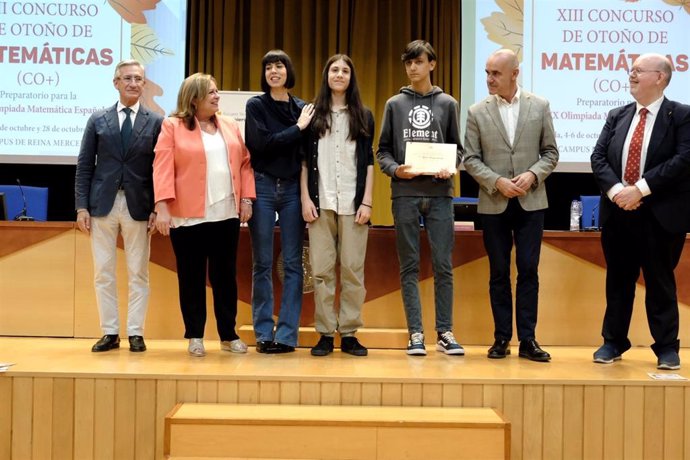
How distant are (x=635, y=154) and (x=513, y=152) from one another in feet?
1.78

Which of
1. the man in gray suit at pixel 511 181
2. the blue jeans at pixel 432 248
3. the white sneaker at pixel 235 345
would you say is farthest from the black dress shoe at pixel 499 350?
the white sneaker at pixel 235 345

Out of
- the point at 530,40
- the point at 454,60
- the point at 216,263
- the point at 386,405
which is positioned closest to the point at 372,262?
the point at 216,263

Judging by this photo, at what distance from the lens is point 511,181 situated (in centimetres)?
326

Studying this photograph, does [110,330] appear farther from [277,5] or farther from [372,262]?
[277,5]

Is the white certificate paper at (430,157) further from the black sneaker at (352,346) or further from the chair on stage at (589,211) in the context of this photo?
the chair on stage at (589,211)

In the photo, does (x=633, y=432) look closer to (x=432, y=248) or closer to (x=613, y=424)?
(x=613, y=424)

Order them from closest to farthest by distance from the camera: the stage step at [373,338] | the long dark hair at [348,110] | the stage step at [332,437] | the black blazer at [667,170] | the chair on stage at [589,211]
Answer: the stage step at [332,437] → the black blazer at [667,170] → the long dark hair at [348,110] → the stage step at [373,338] → the chair on stage at [589,211]

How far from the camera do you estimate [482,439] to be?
102 inches

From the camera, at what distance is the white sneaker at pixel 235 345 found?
3.36 metres

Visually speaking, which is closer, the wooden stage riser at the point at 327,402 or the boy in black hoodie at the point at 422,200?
the wooden stage riser at the point at 327,402

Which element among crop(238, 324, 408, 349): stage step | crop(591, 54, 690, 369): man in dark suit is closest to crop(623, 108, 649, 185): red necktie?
crop(591, 54, 690, 369): man in dark suit

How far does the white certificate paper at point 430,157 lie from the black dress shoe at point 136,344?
5.01ft

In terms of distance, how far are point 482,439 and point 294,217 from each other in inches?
53.1

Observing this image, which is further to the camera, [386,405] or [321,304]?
[321,304]
